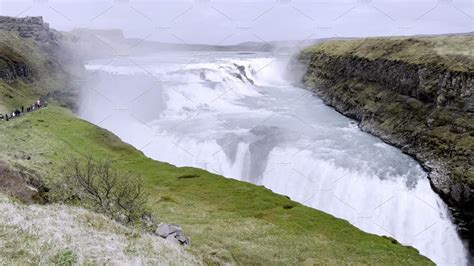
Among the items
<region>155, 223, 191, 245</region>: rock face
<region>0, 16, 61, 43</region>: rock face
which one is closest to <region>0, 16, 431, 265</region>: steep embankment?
<region>155, 223, 191, 245</region>: rock face

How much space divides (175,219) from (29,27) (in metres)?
153

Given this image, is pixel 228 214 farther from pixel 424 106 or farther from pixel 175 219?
pixel 424 106

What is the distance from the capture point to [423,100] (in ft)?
258

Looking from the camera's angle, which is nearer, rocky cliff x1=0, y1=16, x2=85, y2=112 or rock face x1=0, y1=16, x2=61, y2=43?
rocky cliff x1=0, y1=16, x2=85, y2=112

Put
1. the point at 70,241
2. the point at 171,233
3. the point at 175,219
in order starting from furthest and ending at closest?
the point at 175,219 → the point at 171,233 → the point at 70,241

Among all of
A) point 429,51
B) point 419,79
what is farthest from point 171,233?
point 429,51

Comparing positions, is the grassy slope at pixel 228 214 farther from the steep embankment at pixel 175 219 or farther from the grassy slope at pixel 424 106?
the grassy slope at pixel 424 106

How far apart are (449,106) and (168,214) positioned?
55.4 meters

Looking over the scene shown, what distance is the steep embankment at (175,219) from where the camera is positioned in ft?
58.9

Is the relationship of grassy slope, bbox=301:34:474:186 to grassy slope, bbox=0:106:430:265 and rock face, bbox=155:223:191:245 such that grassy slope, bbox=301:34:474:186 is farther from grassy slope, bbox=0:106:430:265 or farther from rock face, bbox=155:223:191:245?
rock face, bbox=155:223:191:245

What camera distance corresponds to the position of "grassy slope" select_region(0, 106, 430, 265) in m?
32.0

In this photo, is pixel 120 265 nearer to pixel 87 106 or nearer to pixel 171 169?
pixel 171 169

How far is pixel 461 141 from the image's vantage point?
63875mm

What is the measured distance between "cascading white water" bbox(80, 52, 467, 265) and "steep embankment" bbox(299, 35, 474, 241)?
3.23 metres
